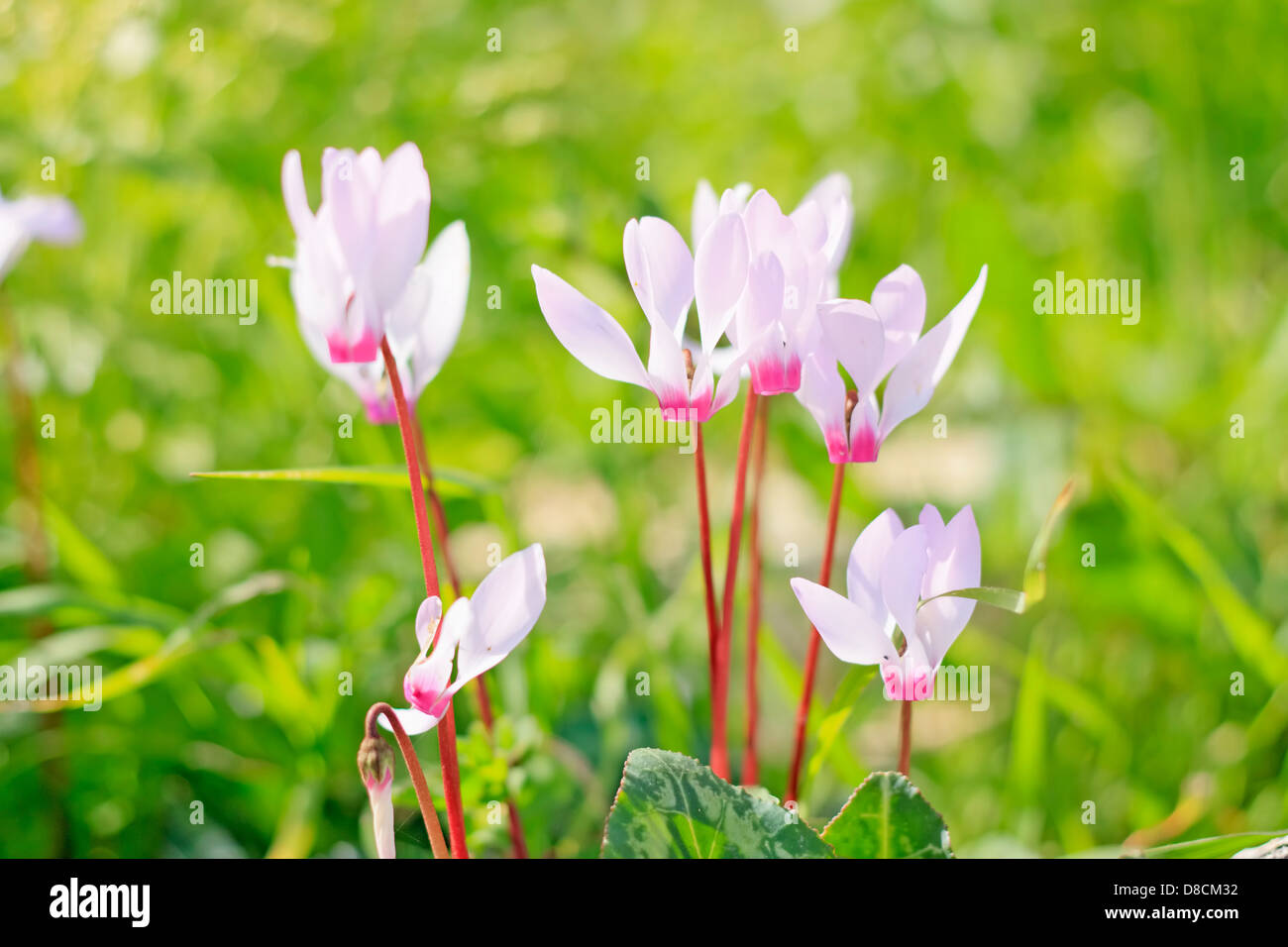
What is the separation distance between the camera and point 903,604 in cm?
38

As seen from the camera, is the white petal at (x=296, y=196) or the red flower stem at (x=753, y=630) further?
the red flower stem at (x=753, y=630)

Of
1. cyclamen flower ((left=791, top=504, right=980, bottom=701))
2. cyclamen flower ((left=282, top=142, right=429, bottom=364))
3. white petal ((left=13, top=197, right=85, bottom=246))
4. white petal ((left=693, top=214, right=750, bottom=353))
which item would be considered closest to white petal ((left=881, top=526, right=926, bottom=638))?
cyclamen flower ((left=791, top=504, right=980, bottom=701))

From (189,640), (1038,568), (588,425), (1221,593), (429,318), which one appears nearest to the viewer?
(1038,568)

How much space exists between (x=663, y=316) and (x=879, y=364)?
0.29 ft

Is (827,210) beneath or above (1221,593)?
above

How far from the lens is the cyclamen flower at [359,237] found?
0.37 meters

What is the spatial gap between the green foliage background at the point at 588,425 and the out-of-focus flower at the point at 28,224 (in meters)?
0.21

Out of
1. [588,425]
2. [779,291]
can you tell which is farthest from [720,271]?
[588,425]

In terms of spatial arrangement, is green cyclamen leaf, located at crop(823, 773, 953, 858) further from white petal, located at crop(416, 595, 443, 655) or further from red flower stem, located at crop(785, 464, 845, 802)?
white petal, located at crop(416, 595, 443, 655)

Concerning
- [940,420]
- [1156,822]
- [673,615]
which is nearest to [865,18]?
[940,420]

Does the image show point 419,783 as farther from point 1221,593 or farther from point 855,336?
point 1221,593

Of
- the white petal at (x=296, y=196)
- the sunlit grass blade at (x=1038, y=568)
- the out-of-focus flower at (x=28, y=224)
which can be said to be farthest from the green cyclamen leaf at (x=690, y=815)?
the out-of-focus flower at (x=28, y=224)

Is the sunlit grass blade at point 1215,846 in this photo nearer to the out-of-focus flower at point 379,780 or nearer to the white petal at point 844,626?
the white petal at point 844,626
